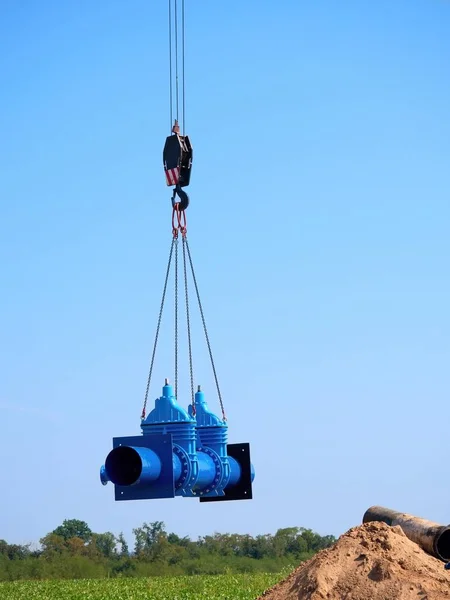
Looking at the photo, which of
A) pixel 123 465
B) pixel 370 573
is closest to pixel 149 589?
pixel 123 465

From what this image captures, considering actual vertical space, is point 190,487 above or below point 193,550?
below

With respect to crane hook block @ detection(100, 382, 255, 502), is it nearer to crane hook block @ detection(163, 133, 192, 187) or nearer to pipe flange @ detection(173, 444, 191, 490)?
pipe flange @ detection(173, 444, 191, 490)

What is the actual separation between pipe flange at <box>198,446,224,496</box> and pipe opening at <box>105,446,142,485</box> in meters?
1.66

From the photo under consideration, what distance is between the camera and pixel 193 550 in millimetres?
45688

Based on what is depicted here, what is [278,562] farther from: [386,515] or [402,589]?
[402,589]

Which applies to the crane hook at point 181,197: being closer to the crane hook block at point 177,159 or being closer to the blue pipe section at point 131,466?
the crane hook block at point 177,159

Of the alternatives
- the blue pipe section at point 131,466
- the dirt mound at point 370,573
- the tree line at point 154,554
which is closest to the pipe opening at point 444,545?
the dirt mound at point 370,573

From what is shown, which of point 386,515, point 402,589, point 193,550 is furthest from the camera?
point 193,550

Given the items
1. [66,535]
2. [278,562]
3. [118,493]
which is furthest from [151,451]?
[66,535]

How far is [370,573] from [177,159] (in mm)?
5799

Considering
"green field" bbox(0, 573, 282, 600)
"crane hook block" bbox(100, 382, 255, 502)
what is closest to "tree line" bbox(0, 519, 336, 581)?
"green field" bbox(0, 573, 282, 600)

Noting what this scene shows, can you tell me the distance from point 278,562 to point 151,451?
3098 centimetres

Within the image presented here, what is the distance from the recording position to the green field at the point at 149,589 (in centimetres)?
2434

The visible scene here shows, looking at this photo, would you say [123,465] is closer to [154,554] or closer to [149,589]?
[149,589]
